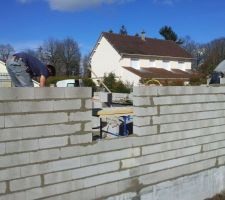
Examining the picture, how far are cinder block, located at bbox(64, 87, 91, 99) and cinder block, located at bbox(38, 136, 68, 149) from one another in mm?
544

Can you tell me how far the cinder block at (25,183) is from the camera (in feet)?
13.7

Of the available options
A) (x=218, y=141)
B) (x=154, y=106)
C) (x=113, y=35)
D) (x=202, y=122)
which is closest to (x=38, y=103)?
(x=154, y=106)

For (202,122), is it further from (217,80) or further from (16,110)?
(16,110)

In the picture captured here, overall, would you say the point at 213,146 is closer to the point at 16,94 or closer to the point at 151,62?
the point at 16,94

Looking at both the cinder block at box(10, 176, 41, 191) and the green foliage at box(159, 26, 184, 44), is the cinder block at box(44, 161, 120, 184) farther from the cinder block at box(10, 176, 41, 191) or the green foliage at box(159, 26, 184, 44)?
the green foliage at box(159, 26, 184, 44)

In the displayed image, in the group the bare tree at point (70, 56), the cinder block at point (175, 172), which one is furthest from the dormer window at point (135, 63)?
the cinder block at point (175, 172)

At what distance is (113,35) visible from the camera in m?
38.6

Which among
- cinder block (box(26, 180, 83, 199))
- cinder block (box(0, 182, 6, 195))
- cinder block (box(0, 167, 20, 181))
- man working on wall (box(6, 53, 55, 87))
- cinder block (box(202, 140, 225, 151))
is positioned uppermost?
man working on wall (box(6, 53, 55, 87))

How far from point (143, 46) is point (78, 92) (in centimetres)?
3542

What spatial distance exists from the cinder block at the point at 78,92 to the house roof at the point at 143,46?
102 ft

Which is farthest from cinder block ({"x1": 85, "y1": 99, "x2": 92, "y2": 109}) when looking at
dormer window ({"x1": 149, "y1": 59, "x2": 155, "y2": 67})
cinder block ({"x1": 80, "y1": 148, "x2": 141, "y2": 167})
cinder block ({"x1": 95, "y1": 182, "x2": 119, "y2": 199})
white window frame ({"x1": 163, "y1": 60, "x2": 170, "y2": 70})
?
white window frame ({"x1": 163, "y1": 60, "x2": 170, "y2": 70})

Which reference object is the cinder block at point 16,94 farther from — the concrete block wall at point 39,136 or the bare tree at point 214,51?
the bare tree at point 214,51

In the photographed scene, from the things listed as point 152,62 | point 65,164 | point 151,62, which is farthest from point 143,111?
point 152,62

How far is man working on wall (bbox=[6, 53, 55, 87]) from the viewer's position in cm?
513
